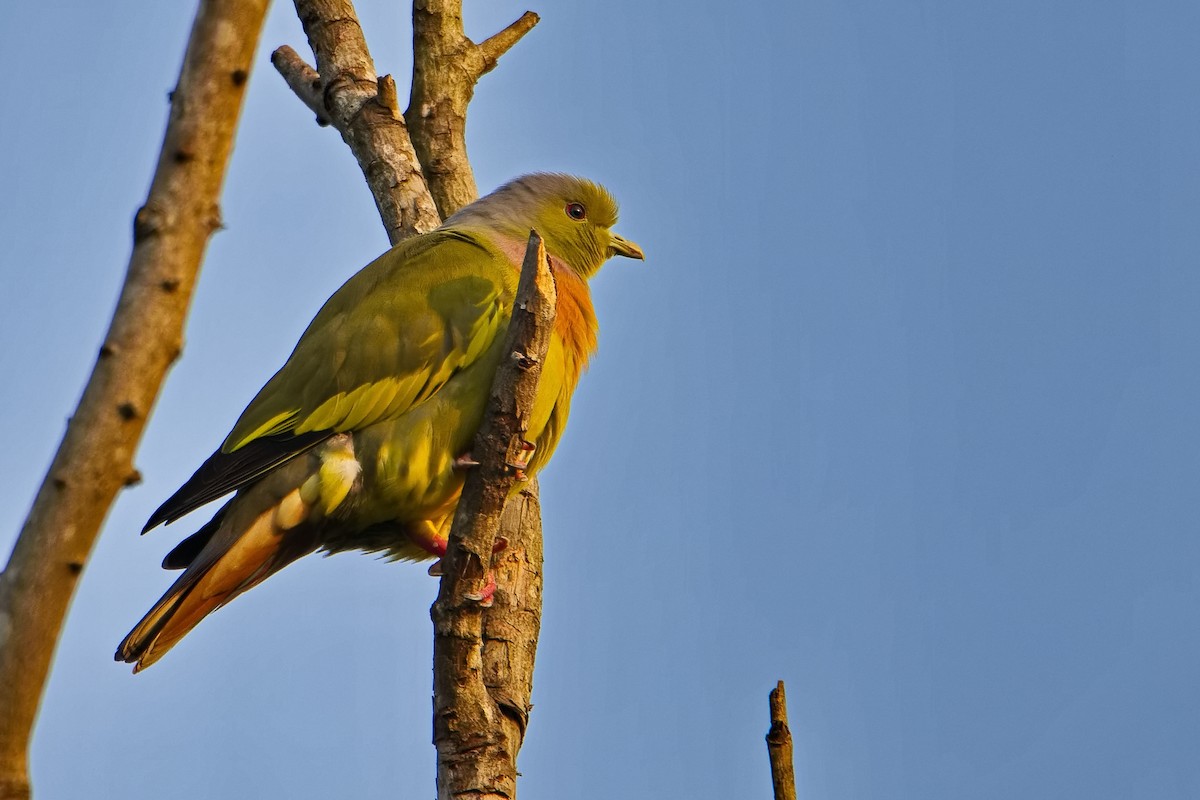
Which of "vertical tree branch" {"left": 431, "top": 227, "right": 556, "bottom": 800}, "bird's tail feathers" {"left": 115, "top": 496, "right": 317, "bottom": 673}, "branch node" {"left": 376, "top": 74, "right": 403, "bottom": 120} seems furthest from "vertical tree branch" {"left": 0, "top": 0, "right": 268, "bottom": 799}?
"branch node" {"left": 376, "top": 74, "right": 403, "bottom": 120}

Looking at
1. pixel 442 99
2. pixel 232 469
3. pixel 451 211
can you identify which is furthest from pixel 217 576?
pixel 442 99

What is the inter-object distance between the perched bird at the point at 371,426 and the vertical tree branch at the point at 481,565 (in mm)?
839

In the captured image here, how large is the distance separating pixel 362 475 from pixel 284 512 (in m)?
0.31

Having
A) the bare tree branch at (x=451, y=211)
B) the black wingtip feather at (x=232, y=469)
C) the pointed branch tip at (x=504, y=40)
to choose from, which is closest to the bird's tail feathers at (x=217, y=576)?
the black wingtip feather at (x=232, y=469)

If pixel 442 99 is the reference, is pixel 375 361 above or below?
below

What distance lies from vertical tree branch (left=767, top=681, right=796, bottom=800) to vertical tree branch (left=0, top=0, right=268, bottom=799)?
5.75 feet

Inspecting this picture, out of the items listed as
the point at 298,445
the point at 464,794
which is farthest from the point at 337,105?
the point at 464,794

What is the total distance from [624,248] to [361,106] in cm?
139

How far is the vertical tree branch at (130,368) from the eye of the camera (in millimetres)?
1611

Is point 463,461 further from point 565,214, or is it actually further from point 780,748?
point 780,748

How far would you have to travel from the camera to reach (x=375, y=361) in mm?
4930

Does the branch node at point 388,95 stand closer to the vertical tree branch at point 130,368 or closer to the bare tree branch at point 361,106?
the bare tree branch at point 361,106

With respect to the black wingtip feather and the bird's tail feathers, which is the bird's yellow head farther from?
the bird's tail feathers

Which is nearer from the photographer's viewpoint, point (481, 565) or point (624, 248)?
point (481, 565)
